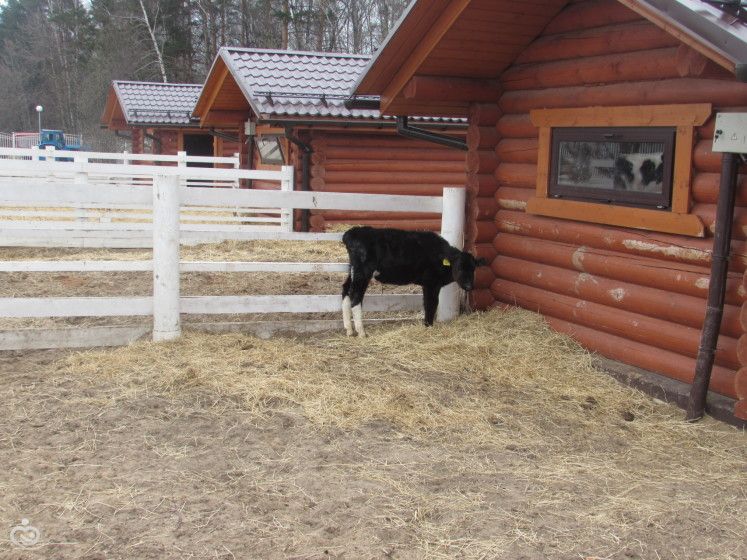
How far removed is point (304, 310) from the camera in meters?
7.79

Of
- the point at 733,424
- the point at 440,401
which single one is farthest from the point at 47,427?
the point at 733,424

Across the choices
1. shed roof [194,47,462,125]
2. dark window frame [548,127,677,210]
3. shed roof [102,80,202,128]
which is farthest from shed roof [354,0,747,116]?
shed roof [102,80,202,128]

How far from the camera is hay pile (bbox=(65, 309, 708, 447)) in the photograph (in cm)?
553

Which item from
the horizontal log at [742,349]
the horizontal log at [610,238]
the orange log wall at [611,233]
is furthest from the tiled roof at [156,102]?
the horizontal log at [742,349]

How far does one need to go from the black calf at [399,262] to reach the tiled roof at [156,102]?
61.2 feet

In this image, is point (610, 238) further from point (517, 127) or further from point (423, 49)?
point (423, 49)

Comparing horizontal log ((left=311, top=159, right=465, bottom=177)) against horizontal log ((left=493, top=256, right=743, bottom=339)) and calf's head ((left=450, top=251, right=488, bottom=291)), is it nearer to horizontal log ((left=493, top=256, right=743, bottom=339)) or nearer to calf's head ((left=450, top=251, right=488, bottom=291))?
horizontal log ((left=493, top=256, right=743, bottom=339))

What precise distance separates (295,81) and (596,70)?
33.8ft

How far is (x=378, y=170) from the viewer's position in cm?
1645

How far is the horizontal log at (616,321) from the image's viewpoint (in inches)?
231

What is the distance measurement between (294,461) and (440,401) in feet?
4.89

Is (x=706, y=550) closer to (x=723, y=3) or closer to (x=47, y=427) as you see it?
(x=723, y=3)

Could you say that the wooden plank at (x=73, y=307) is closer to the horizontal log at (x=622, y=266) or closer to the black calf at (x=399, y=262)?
the black calf at (x=399, y=262)

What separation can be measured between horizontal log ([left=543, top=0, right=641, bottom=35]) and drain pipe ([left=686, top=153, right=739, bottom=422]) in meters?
1.72
